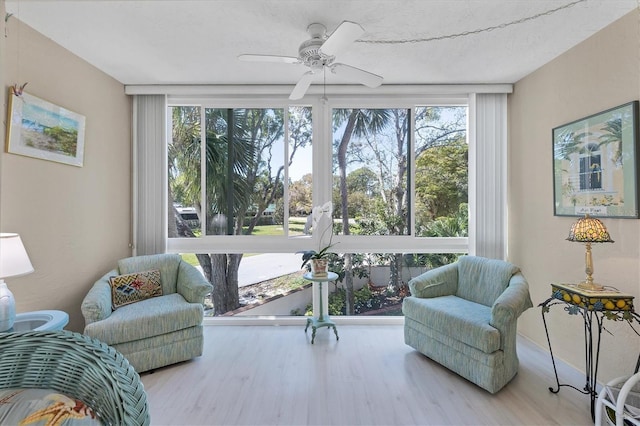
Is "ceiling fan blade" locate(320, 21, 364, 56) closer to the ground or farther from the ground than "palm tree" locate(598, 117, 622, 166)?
farther from the ground

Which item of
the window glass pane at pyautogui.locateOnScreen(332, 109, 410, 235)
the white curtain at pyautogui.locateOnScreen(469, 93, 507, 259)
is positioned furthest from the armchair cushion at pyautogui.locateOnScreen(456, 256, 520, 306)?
the window glass pane at pyautogui.locateOnScreen(332, 109, 410, 235)

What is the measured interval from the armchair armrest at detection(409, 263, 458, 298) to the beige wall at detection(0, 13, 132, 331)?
3028mm

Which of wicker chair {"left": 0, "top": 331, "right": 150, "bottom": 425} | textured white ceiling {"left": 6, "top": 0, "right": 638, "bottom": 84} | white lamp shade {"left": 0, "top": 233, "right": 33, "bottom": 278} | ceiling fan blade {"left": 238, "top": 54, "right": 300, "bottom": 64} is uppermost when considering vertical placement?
textured white ceiling {"left": 6, "top": 0, "right": 638, "bottom": 84}

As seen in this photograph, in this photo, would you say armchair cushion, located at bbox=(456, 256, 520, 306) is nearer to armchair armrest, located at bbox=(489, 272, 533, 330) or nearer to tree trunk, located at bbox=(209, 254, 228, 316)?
armchair armrest, located at bbox=(489, 272, 533, 330)

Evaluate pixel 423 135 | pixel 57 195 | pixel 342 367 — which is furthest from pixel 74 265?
pixel 423 135

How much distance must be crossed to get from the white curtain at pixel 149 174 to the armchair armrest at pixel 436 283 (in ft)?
8.94

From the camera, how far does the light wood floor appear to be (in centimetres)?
182

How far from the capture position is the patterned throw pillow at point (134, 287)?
2.59m

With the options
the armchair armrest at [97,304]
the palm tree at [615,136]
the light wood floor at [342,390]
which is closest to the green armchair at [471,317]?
the light wood floor at [342,390]

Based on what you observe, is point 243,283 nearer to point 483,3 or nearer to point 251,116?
point 251,116

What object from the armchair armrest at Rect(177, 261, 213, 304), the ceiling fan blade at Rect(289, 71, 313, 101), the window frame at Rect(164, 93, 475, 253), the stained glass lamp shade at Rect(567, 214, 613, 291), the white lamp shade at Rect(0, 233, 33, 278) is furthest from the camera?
the window frame at Rect(164, 93, 475, 253)

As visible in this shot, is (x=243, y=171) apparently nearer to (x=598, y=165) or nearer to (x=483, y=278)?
(x=483, y=278)

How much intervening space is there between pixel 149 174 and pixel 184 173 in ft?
1.17

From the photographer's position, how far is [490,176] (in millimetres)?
3158
